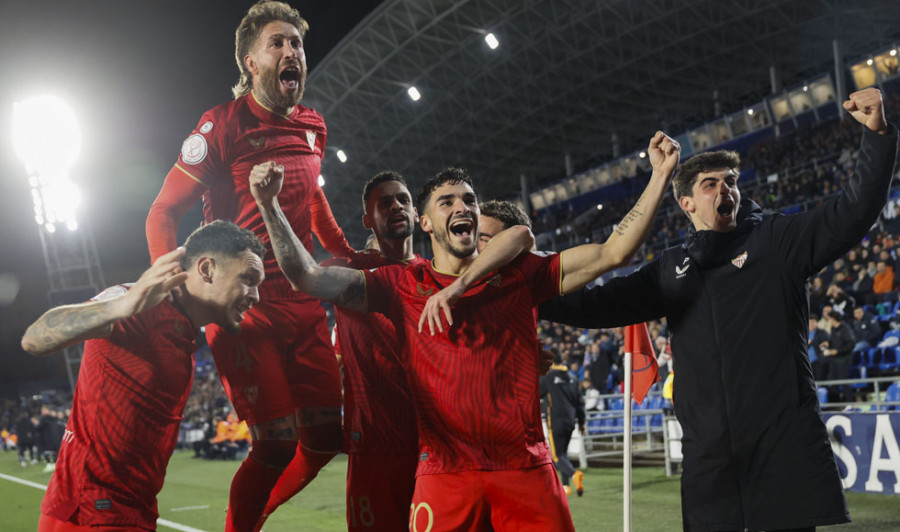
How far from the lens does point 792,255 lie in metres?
3.83

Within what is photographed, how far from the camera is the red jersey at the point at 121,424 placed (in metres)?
3.47

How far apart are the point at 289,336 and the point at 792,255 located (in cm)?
249

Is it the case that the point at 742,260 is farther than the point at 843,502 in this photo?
Result: Yes

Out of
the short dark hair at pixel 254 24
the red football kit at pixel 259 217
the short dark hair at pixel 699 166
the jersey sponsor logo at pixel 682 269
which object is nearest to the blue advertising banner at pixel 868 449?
the short dark hair at pixel 699 166

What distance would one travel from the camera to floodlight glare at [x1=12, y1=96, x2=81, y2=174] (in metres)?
5.97

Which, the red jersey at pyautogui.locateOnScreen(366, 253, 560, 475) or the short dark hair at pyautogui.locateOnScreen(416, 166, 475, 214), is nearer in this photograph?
the red jersey at pyautogui.locateOnScreen(366, 253, 560, 475)

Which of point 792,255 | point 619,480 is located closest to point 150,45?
point 792,255

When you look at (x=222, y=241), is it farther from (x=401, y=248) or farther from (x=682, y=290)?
(x=682, y=290)

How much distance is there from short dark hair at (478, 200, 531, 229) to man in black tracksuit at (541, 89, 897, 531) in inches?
32.4

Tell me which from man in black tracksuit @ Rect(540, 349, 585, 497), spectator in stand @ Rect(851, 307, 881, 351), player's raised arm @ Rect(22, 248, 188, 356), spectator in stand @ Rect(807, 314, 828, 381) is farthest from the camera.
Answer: spectator in stand @ Rect(851, 307, 881, 351)

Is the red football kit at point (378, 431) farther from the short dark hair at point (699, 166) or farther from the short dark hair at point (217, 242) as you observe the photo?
the short dark hair at point (699, 166)

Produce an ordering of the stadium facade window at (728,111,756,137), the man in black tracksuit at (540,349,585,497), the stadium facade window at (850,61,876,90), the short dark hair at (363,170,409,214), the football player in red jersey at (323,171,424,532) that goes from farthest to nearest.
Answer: the stadium facade window at (728,111,756,137)
the stadium facade window at (850,61,876,90)
the man in black tracksuit at (540,349,585,497)
the short dark hair at (363,170,409,214)
the football player in red jersey at (323,171,424,532)

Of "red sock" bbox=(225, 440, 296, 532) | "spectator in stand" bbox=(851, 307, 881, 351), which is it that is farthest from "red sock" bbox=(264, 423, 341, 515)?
"spectator in stand" bbox=(851, 307, 881, 351)

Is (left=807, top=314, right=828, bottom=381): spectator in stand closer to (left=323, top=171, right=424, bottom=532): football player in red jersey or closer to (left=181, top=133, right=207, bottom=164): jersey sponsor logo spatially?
(left=323, top=171, right=424, bottom=532): football player in red jersey
